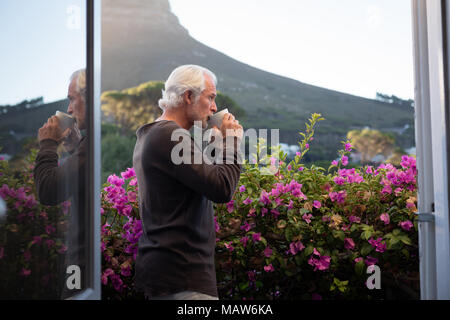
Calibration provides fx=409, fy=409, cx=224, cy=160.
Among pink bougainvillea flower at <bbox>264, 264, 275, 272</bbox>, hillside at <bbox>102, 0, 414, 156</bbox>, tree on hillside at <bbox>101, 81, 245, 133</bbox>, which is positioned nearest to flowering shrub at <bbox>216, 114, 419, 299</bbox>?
pink bougainvillea flower at <bbox>264, 264, 275, 272</bbox>

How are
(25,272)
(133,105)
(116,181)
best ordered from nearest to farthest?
(25,272) → (116,181) → (133,105)

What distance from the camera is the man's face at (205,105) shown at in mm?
1363

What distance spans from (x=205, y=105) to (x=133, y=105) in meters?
7.02

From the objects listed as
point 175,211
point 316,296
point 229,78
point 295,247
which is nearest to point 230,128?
point 175,211

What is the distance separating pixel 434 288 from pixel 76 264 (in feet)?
3.79

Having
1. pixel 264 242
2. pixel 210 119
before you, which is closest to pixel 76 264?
pixel 210 119

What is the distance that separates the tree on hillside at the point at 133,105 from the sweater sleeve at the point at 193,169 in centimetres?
678

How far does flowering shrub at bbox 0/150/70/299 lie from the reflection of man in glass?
43mm

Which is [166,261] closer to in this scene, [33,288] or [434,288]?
[33,288]

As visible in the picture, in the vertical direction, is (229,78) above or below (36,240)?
above

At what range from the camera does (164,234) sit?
4.10ft

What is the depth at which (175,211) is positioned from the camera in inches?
49.3

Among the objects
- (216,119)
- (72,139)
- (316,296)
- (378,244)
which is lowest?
(316,296)

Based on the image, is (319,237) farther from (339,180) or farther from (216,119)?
(216,119)
